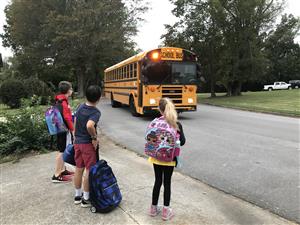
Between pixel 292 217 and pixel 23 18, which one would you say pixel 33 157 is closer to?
pixel 292 217

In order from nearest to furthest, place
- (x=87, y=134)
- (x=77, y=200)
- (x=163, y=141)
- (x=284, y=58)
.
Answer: (x=163, y=141), (x=87, y=134), (x=77, y=200), (x=284, y=58)

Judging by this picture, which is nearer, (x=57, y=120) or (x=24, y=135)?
(x=57, y=120)

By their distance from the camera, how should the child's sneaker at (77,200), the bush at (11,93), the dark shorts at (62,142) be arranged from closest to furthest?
the child's sneaker at (77,200) < the dark shorts at (62,142) < the bush at (11,93)

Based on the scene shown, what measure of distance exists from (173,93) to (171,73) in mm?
842

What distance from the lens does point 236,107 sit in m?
19.8

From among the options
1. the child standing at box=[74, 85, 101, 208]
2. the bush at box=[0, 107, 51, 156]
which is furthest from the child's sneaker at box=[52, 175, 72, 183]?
the bush at box=[0, 107, 51, 156]

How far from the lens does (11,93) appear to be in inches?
795

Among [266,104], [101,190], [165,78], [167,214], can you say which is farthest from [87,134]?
[266,104]

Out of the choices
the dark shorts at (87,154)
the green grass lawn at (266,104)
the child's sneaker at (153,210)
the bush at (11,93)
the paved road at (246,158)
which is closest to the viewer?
the child's sneaker at (153,210)

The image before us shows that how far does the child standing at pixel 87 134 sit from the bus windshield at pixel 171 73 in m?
8.54

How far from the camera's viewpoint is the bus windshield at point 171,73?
12.7 metres

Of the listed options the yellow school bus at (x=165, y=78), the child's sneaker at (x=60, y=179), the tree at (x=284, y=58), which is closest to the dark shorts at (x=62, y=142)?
the child's sneaker at (x=60, y=179)

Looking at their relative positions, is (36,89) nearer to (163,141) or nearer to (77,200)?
(77,200)

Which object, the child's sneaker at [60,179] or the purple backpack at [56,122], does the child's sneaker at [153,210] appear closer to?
the child's sneaker at [60,179]
